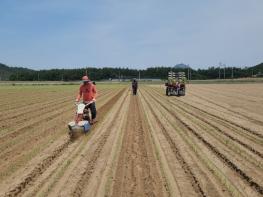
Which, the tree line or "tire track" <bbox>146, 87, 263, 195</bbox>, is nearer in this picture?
"tire track" <bbox>146, 87, 263, 195</bbox>

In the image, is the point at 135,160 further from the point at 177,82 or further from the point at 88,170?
the point at 177,82

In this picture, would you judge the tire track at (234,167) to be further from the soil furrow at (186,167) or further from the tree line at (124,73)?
the tree line at (124,73)

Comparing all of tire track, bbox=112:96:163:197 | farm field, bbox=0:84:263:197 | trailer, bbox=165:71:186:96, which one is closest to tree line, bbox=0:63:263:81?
trailer, bbox=165:71:186:96

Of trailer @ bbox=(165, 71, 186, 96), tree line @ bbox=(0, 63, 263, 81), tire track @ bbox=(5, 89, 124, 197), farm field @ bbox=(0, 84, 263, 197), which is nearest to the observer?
tire track @ bbox=(5, 89, 124, 197)

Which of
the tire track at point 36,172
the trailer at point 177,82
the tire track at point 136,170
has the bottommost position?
the tire track at point 36,172

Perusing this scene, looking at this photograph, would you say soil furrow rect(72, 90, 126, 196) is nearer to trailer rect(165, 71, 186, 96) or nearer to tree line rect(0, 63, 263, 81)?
trailer rect(165, 71, 186, 96)

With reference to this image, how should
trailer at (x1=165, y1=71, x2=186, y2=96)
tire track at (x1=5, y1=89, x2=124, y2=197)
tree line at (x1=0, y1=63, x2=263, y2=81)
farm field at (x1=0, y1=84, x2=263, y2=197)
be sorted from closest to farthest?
tire track at (x1=5, y1=89, x2=124, y2=197) < farm field at (x1=0, y1=84, x2=263, y2=197) < trailer at (x1=165, y1=71, x2=186, y2=96) < tree line at (x1=0, y1=63, x2=263, y2=81)

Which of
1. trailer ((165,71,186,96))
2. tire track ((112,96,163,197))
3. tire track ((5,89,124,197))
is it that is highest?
trailer ((165,71,186,96))

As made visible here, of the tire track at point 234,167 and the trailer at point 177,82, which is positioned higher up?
the trailer at point 177,82

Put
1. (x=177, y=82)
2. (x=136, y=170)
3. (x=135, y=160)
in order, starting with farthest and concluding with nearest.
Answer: (x=177, y=82)
(x=135, y=160)
(x=136, y=170)

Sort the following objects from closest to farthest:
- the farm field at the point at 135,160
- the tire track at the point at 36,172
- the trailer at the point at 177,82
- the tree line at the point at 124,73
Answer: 1. the tire track at the point at 36,172
2. the farm field at the point at 135,160
3. the trailer at the point at 177,82
4. the tree line at the point at 124,73

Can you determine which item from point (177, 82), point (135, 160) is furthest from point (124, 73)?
point (135, 160)

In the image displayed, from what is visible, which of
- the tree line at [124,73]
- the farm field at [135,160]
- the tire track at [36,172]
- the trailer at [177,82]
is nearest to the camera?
the tire track at [36,172]

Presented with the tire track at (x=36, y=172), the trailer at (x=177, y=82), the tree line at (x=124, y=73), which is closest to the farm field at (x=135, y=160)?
the tire track at (x=36, y=172)
